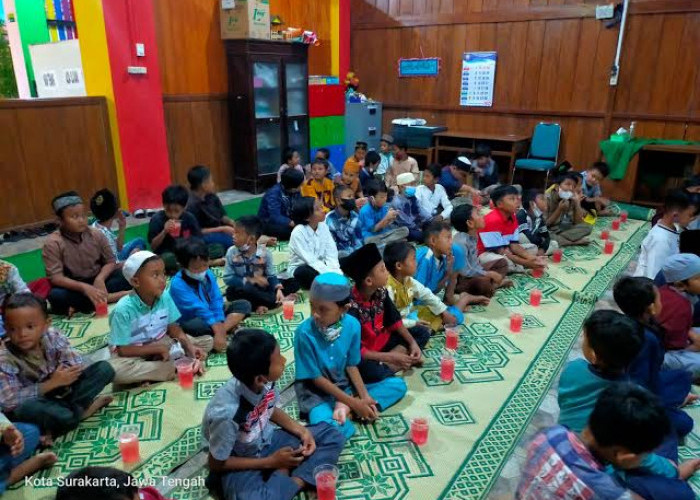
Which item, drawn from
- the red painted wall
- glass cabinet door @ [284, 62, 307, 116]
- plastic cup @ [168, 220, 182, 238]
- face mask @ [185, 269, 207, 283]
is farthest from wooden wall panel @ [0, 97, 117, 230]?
face mask @ [185, 269, 207, 283]

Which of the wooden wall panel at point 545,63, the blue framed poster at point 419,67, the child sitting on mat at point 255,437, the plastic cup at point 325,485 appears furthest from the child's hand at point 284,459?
the blue framed poster at point 419,67

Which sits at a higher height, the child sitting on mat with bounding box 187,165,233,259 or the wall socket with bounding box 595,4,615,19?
the wall socket with bounding box 595,4,615,19

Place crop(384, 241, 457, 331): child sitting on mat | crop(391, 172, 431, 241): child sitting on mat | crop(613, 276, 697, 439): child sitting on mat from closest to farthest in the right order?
crop(613, 276, 697, 439): child sitting on mat → crop(384, 241, 457, 331): child sitting on mat → crop(391, 172, 431, 241): child sitting on mat

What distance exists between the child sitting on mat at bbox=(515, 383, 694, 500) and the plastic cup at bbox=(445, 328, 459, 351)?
161 cm

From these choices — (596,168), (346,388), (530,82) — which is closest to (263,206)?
(346,388)

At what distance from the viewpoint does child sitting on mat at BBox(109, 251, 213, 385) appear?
2.58m

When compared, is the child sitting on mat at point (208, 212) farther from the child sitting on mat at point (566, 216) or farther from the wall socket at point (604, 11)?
the wall socket at point (604, 11)

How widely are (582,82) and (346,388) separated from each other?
6642mm

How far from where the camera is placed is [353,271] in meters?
2.60

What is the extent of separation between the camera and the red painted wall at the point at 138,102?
5512 mm

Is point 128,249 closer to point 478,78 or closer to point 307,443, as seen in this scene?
point 307,443

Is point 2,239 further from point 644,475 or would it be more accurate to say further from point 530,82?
point 530,82

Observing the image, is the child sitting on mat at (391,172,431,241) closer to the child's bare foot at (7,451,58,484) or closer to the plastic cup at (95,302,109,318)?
the plastic cup at (95,302,109,318)

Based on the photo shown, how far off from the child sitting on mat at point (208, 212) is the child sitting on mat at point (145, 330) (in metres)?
1.79
